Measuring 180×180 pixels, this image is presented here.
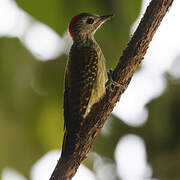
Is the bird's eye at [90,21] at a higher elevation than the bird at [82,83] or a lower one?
higher

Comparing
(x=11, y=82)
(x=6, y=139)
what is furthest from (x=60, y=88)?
(x=6, y=139)

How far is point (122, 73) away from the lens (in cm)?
286

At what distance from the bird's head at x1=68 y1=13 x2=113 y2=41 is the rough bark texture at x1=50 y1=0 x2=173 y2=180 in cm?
234

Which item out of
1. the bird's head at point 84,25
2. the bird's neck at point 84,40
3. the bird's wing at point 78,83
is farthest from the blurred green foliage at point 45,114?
the bird's head at point 84,25

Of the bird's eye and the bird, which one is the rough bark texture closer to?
the bird

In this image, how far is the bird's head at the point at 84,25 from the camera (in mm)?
5180

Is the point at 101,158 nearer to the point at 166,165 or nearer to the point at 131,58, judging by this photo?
the point at 166,165

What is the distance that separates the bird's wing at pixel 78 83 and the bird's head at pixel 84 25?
82 centimetres

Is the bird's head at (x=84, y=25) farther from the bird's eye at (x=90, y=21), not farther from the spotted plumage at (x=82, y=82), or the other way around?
the spotted plumage at (x=82, y=82)

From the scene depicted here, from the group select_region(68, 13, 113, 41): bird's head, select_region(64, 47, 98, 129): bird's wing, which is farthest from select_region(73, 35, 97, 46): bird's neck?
select_region(64, 47, 98, 129): bird's wing

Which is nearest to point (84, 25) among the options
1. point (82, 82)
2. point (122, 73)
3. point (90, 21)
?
point (90, 21)

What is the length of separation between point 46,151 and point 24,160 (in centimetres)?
28

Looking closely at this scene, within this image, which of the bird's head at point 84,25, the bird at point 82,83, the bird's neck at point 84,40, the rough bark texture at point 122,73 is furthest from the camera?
the bird's head at point 84,25

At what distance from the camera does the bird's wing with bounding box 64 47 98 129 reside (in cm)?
368
